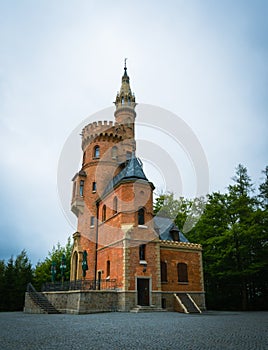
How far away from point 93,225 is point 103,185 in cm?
442

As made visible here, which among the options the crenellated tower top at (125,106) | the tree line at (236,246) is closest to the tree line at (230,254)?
the tree line at (236,246)

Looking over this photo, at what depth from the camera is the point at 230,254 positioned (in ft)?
92.8

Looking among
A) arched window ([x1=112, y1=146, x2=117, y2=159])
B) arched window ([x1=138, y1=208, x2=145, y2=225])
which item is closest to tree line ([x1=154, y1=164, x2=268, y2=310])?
arched window ([x1=138, y1=208, x2=145, y2=225])

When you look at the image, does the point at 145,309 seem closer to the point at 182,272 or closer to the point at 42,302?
the point at 182,272

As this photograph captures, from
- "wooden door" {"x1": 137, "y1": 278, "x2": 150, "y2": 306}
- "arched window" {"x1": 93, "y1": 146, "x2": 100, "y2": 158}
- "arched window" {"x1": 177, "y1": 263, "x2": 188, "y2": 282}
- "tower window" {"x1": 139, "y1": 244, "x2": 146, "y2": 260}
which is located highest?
"arched window" {"x1": 93, "y1": 146, "x2": 100, "y2": 158}

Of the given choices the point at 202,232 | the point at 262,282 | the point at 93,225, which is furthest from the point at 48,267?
the point at 262,282

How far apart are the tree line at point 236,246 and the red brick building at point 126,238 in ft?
9.38

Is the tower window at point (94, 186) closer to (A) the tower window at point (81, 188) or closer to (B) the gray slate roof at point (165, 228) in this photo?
(A) the tower window at point (81, 188)

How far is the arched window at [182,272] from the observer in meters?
26.3

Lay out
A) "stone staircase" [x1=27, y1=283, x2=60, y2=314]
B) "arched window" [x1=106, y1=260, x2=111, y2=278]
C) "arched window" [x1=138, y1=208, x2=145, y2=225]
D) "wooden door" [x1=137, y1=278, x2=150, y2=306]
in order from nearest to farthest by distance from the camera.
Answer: "stone staircase" [x1=27, y1=283, x2=60, y2=314], "wooden door" [x1=137, y1=278, x2=150, y2=306], "arched window" [x1=138, y1=208, x2=145, y2=225], "arched window" [x1=106, y1=260, x2=111, y2=278]

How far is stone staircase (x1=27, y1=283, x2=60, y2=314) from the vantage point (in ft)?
72.3

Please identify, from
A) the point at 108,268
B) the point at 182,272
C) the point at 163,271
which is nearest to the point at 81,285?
the point at 108,268

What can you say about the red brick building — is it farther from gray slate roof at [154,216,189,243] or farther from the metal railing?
the metal railing

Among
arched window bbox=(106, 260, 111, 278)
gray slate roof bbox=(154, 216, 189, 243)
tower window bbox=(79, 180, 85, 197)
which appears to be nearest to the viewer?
arched window bbox=(106, 260, 111, 278)
